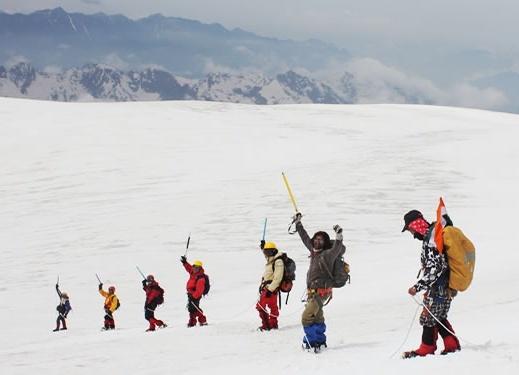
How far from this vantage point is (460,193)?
27.7 metres

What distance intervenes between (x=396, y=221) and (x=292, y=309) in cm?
1067

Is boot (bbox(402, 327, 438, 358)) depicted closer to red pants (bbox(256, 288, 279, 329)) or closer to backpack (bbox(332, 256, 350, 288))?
backpack (bbox(332, 256, 350, 288))

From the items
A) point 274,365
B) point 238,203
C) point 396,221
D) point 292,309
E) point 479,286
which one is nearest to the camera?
point 274,365

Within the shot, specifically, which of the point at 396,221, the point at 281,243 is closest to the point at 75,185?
the point at 281,243

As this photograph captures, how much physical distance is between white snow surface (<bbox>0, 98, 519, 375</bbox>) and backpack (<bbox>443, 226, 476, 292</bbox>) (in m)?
0.81

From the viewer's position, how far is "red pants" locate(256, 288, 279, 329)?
10.2 metres

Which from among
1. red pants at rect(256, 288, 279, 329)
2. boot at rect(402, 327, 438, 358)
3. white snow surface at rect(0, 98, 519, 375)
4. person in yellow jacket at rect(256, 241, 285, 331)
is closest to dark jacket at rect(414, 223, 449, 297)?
boot at rect(402, 327, 438, 358)

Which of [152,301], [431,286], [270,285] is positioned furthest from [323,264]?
[152,301]

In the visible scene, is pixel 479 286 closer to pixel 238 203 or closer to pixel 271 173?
pixel 238 203

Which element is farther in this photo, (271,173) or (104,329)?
(271,173)

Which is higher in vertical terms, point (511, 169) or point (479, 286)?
point (511, 169)

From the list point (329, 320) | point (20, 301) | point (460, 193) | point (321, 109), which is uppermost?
point (321, 109)

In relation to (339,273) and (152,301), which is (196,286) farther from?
(339,273)

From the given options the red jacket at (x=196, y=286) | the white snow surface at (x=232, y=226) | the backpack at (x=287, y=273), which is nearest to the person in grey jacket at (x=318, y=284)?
the white snow surface at (x=232, y=226)
